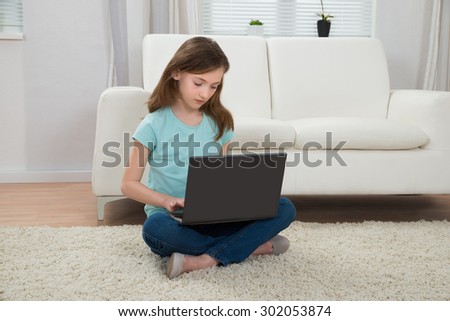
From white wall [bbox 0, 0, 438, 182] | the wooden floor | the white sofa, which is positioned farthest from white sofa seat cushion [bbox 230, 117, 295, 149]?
white wall [bbox 0, 0, 438, 182]

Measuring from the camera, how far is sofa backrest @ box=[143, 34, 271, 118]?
3061 mm

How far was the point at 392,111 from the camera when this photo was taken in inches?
124

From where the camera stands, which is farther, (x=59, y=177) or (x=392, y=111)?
(x=59, y=177)

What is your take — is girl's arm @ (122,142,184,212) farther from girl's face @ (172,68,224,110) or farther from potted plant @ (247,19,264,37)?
potted plant @ (247,19,264,37)

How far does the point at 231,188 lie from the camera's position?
5.65 feet

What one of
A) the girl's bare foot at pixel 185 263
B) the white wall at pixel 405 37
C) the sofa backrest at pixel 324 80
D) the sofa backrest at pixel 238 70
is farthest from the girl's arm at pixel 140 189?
the white wall at pixel 405 37

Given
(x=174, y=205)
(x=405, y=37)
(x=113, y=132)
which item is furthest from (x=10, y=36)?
(x=405, y=37)

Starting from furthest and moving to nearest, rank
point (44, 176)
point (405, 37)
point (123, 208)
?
point (405, 37)
point (44, 176)
point (123, 208)

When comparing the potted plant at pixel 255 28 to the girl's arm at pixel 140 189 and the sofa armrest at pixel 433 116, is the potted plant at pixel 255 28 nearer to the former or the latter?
the sofa armrest at pixel 433 116

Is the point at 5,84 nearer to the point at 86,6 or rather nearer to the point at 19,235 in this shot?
the point at 86,6

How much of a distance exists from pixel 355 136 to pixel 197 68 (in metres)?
1.08

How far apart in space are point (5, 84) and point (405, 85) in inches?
99.1

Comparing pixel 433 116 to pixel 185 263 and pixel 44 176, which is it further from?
pixel 44 176
